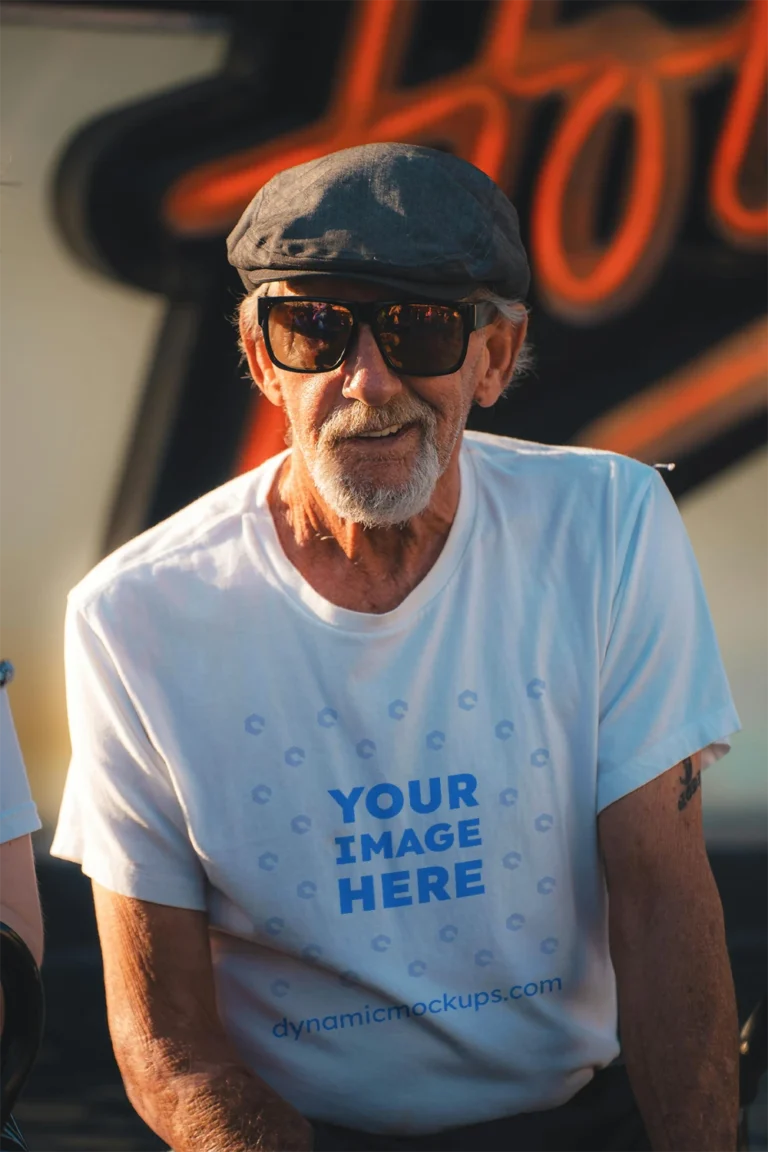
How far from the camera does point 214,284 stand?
125 inches

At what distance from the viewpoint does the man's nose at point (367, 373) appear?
1.76 meters

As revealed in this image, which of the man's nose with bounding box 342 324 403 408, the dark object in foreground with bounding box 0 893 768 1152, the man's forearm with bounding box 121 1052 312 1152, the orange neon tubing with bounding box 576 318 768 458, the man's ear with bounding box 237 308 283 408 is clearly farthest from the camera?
the orange neon tubing with bounding box 576 318 768 458

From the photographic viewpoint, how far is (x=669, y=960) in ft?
5.82

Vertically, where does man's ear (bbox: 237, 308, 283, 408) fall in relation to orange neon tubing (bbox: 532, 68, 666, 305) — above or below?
below

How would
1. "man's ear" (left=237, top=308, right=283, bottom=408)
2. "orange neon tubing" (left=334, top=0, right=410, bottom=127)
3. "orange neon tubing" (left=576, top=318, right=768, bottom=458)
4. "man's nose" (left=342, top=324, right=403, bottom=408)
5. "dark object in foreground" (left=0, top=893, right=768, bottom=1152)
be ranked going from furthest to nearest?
"orange neon tubing" (left=576, top=318, right=768, bottom=458) < "orange neon tubing" (left=334, top=0, right=410, bottom=127) < "man's ear" (left=237, top=308, right=283, bottom=408) < "man's nose" (left=342, top=324, right=403, bottom=408) < "dark object in foreground" (left=0, top=893, right=768, bottom=1152)

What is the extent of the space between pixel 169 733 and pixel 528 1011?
588 mm

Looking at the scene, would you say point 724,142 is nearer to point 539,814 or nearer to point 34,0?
point 34,0

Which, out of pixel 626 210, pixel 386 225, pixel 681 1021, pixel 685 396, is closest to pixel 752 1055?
pixel 681 1021

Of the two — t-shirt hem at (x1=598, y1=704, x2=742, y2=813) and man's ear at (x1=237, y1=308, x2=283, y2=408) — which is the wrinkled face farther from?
t-shirt hem at (x1=598, y1=704, x2=742, y2=813)

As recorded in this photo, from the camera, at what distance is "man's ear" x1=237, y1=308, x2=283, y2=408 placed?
1.93 metres

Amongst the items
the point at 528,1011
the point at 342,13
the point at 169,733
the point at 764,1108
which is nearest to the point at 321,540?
the point at 169,733

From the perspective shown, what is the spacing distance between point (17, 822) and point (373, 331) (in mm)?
761

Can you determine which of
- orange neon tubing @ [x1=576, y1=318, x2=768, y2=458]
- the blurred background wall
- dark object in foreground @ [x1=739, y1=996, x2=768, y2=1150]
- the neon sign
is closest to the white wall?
the blurred background wall

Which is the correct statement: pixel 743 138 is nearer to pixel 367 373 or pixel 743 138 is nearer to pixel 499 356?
pixel 499 356
